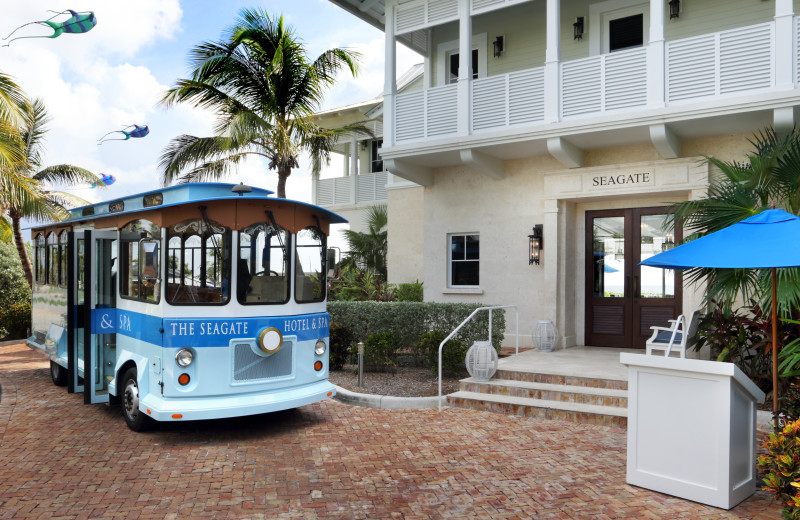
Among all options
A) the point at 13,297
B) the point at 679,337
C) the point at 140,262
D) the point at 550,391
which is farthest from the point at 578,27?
the point at 13,297

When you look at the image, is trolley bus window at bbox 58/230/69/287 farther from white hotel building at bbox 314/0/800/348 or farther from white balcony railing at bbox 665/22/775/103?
white balcony railing at bbox 665/22/775/103

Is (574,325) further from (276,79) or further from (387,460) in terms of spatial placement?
(276,79)

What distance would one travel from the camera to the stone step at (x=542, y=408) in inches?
296

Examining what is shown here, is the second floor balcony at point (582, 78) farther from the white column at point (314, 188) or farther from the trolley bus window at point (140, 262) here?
the white column at point (314, 188)

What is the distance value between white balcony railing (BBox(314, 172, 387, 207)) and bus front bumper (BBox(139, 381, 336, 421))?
1414cm

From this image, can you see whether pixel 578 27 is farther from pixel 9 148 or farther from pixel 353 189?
pixel 9 148

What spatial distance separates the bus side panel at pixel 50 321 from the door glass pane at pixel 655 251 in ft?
33.1

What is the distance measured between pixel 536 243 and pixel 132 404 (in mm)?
7994

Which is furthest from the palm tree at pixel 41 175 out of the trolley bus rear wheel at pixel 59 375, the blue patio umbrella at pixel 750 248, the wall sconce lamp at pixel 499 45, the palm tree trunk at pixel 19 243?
the blue patio umbrella at pixel 750 248

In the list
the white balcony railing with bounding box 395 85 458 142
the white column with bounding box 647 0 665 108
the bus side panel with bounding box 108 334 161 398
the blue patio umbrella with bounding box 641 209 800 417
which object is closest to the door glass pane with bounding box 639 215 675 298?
the white column with bounding box 647 0 665 108

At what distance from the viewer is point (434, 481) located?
561 centimetres

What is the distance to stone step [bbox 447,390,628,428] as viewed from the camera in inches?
296

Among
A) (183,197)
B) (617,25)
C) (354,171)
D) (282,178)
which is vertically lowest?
(183,197)

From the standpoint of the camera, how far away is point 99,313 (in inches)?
311
